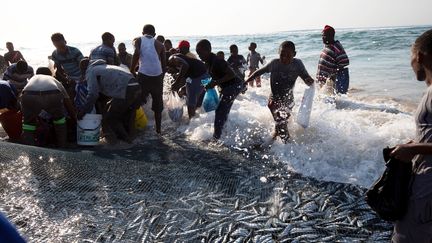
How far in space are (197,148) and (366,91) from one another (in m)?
11.1

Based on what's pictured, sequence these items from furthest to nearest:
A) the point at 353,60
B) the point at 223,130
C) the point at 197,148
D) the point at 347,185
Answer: the point at 353,60
the point at 223,130
the point at 197,148
the point at 347,185

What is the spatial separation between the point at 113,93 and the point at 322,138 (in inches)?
154

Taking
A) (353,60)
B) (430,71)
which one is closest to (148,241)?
(430,71)

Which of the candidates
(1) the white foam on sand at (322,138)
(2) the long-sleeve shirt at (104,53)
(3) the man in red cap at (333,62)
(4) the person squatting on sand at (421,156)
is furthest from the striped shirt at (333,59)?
(4) the person squatting on sand at (421,156)

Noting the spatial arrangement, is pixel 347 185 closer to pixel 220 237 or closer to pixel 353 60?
pixel 220 237

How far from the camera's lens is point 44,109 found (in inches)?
263

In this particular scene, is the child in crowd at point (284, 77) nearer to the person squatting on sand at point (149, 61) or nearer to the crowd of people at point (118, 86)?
the crowd of people at point (118, 86)

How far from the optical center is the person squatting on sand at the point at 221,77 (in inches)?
272

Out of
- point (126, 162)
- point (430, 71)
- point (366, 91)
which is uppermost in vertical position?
point (430, 71)

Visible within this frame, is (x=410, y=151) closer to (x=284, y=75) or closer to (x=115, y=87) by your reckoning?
(x=284, y=75)

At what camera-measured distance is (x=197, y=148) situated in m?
7.33

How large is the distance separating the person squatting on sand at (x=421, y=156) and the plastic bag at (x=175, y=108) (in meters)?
6.83

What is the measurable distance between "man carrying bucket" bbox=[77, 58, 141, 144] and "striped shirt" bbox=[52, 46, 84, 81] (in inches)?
46.8

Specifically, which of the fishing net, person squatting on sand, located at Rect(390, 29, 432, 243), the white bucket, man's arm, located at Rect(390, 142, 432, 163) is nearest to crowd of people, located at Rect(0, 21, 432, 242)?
the white bucket
